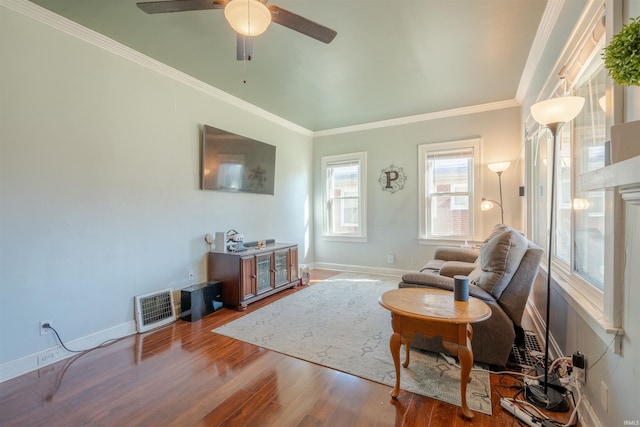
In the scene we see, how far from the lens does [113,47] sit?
2.70m

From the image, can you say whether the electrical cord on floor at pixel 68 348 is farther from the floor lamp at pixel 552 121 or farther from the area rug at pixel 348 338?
the floor lamp at pixel 552 121

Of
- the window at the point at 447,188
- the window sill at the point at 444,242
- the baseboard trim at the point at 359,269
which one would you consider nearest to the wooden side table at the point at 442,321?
the window sill at the point at 444,242

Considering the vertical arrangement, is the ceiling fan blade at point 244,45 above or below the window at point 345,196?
above

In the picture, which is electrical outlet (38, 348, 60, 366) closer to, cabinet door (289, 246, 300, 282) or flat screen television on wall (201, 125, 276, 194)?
flat screen television on wall (201, 125, 276, 194)

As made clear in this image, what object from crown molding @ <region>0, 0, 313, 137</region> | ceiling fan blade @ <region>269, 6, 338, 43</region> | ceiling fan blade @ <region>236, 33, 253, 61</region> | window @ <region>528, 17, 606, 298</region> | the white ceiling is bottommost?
window @ <region>528, 17, 606, 298</region>

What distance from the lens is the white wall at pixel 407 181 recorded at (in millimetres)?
4227

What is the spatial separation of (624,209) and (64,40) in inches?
155

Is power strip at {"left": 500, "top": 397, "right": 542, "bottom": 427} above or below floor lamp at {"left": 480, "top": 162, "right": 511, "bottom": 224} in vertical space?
A: below

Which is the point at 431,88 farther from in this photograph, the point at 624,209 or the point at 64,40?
the point at 64,40

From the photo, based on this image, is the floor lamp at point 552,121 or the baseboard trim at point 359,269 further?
the baseboard trim at point 359,269

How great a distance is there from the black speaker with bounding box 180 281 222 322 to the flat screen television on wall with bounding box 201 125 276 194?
47.4 inches

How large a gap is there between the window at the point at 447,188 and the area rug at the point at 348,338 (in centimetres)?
138

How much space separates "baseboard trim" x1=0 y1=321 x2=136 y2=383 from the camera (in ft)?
6.87

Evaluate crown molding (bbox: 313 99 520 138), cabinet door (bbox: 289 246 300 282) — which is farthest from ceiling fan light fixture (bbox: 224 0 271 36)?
crown molding (bbox: 313 99 520 138)
